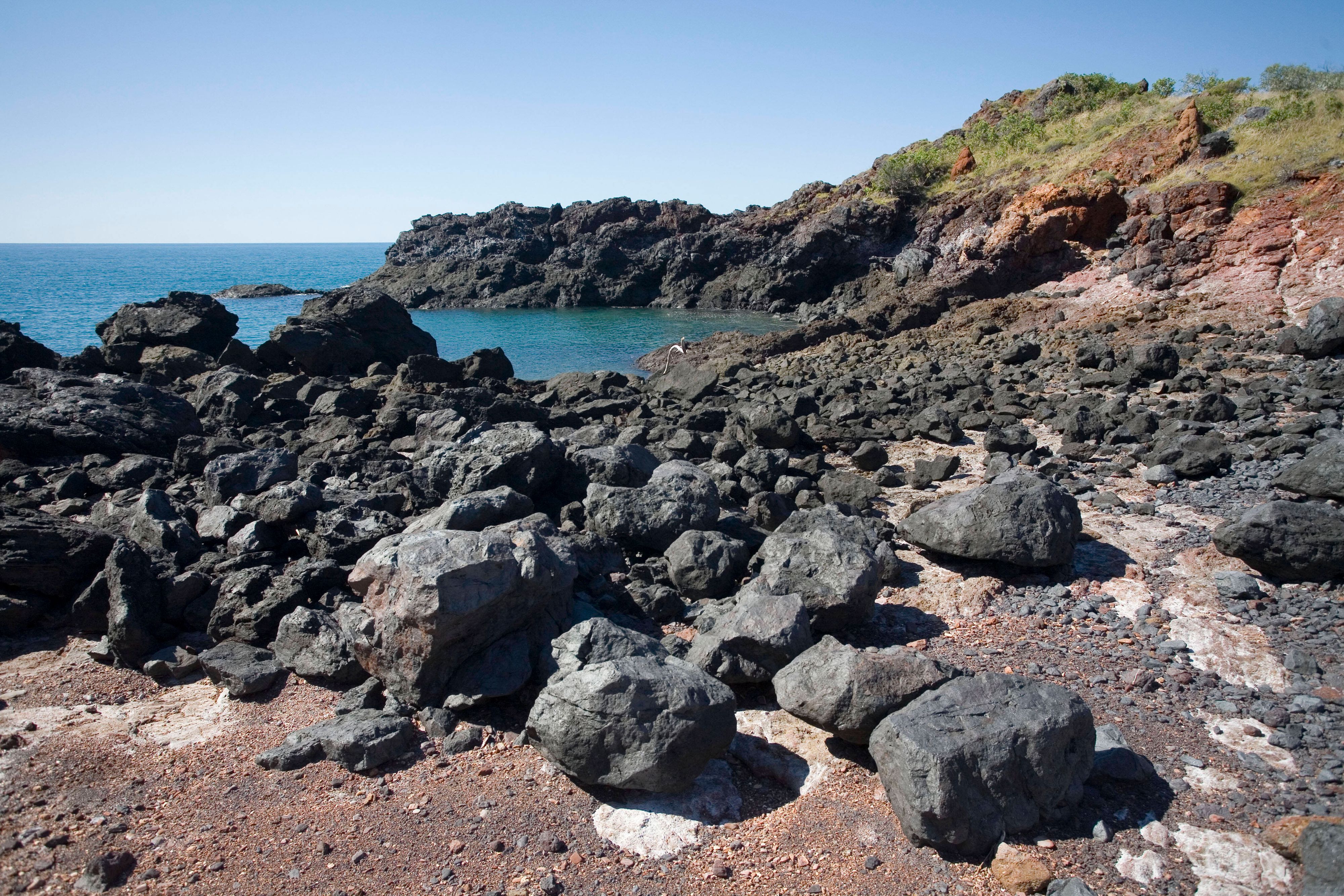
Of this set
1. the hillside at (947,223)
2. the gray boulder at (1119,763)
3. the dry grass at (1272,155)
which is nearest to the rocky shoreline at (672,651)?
the gray boulder at (1119,763)

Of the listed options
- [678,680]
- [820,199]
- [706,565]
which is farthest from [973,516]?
[820,199]

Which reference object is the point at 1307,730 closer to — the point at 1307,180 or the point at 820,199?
the point at 1307,180

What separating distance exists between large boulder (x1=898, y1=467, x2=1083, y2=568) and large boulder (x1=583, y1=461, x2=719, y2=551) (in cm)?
246

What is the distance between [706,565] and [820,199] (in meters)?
52.7

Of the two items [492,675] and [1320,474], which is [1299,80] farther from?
[492,675]

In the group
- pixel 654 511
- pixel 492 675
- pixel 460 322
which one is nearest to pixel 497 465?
pixel 654 511

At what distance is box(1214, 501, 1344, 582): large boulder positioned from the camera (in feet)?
24.0

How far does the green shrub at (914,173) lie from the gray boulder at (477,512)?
4522 centimetres

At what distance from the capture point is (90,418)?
13.1 meters

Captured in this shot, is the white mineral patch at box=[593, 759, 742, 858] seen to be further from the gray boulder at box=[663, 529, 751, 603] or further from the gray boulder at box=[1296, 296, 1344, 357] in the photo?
the gray boulder at box=[1296, 296, 1344, 357]

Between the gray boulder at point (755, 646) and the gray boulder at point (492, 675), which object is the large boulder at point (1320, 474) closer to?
the gray boulder at point (755, 646)

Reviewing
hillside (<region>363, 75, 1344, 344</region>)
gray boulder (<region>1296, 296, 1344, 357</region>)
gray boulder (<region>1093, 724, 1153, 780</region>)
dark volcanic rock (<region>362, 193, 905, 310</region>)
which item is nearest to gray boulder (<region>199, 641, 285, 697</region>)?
gray boulder (<region>1093, 724, 1153, 780</region>)

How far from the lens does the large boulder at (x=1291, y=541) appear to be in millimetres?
7320

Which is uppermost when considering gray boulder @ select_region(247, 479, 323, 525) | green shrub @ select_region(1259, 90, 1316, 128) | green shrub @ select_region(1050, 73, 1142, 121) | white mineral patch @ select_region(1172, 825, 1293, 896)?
green shrub @ select_region(1050, 73, 1142, 121)
